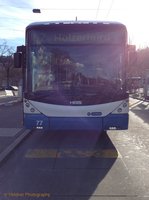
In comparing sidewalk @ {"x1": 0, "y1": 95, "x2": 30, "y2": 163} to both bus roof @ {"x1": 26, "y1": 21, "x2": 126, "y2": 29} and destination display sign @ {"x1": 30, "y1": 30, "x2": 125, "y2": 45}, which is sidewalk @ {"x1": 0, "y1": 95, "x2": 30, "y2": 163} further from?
bus roof @ {"x1": 26, "y1": 21, "x2": 126, "y2": 29}

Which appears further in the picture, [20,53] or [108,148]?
[20,53]

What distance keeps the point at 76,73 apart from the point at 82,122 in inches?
55.3

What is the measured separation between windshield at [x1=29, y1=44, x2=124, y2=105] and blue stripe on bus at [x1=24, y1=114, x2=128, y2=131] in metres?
0.47

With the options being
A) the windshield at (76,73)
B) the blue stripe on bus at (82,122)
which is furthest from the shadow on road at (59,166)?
the windshield at (76,73)

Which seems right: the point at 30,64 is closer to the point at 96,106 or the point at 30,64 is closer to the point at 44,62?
the point at 44,62

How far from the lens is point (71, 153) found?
11.4 metres

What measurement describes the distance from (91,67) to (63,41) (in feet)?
3.54

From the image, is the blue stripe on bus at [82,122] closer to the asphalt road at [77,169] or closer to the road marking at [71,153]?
the asphalt road at [77,169]

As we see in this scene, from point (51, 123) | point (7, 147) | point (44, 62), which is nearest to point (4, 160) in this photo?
point (7, 147)

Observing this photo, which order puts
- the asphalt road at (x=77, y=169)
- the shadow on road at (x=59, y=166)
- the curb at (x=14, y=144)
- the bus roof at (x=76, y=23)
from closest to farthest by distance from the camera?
the asphalt road at (x=77, y=169)
the shadow on road at (x=59, y=166)
the curb at (x=14, y=144)
the bus roof at (x=76, y=23)

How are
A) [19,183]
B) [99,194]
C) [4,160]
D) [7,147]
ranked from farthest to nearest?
[7,147] → [4,160] → [19,183] → [99,194]

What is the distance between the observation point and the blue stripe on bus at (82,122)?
1270cm

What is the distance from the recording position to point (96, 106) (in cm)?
1277

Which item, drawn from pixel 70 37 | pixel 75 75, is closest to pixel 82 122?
pixel 75 75
